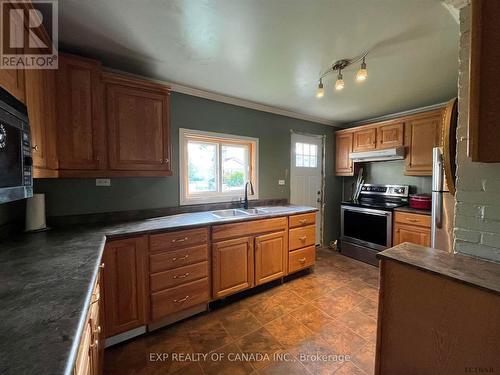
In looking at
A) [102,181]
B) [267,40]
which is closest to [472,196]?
[267,40]

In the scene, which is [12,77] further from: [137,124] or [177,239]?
[177,239]

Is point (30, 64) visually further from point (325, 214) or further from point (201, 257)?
point (325, 214)

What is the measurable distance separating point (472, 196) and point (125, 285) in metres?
2.39

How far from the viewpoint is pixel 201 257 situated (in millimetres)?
2070

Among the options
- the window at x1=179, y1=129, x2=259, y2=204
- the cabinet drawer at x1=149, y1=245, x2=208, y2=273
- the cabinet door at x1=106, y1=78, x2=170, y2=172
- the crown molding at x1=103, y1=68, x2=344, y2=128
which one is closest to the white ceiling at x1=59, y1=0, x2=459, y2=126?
the crown molding at x1=103, y1=68, x2=344, y2=128

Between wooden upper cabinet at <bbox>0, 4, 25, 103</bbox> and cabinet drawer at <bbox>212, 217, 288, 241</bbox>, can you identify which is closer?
wooden upper cabinet at <bbox>0, 4, 25, 103</bbox>

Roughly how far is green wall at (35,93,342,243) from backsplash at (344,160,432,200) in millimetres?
558

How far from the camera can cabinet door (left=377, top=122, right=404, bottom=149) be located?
3.20 meters

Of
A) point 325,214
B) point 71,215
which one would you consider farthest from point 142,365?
point 325,214

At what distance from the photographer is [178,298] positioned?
195 cm

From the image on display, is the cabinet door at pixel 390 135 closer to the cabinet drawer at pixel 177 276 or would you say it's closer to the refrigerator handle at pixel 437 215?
the refrigerator handle at pixel 437 215

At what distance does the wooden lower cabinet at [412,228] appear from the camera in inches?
108

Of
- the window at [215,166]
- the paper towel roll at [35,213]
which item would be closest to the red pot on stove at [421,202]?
the window at [215,166]

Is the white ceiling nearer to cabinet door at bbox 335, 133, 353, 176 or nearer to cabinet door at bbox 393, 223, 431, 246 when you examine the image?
cabinet door at bbox 335, 133, 353, 176
